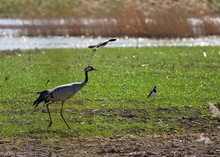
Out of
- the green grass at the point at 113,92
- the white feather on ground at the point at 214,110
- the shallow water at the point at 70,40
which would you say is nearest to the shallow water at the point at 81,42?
the shallow water at the point at 70,40

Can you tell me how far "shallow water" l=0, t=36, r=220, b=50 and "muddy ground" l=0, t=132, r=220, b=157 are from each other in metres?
16.6

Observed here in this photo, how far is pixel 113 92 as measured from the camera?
1747 cm

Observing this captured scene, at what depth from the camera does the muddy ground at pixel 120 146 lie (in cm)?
1253

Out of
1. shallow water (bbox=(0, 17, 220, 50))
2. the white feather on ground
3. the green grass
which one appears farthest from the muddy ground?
shallow water (bbox=(0, 17, 220, 50))

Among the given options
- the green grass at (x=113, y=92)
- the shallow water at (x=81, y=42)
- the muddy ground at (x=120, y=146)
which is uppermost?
the shallow water at (x=81, y=42)

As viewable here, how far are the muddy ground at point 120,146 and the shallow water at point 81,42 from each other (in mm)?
16647

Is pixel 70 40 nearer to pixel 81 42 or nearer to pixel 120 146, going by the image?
pixel 81 42

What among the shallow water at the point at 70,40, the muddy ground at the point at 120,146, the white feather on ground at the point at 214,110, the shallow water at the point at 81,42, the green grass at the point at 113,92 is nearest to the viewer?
the muddy ground at the point at 120,146

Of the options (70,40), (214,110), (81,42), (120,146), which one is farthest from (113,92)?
(70,40)

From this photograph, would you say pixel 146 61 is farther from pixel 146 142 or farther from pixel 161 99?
pixel 146 142

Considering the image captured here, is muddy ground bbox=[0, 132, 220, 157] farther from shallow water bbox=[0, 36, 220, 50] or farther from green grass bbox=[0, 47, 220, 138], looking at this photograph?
shallow water bbox=[0, 36, 220, 50]

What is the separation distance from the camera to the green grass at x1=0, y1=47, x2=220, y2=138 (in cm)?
1427

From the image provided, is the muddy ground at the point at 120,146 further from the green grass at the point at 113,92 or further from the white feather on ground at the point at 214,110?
the white feather on ground at the point at 214,110

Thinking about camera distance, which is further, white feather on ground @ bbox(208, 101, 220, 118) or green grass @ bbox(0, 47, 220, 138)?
white feather on ground @ bbox(208, 101, 220, 118)
